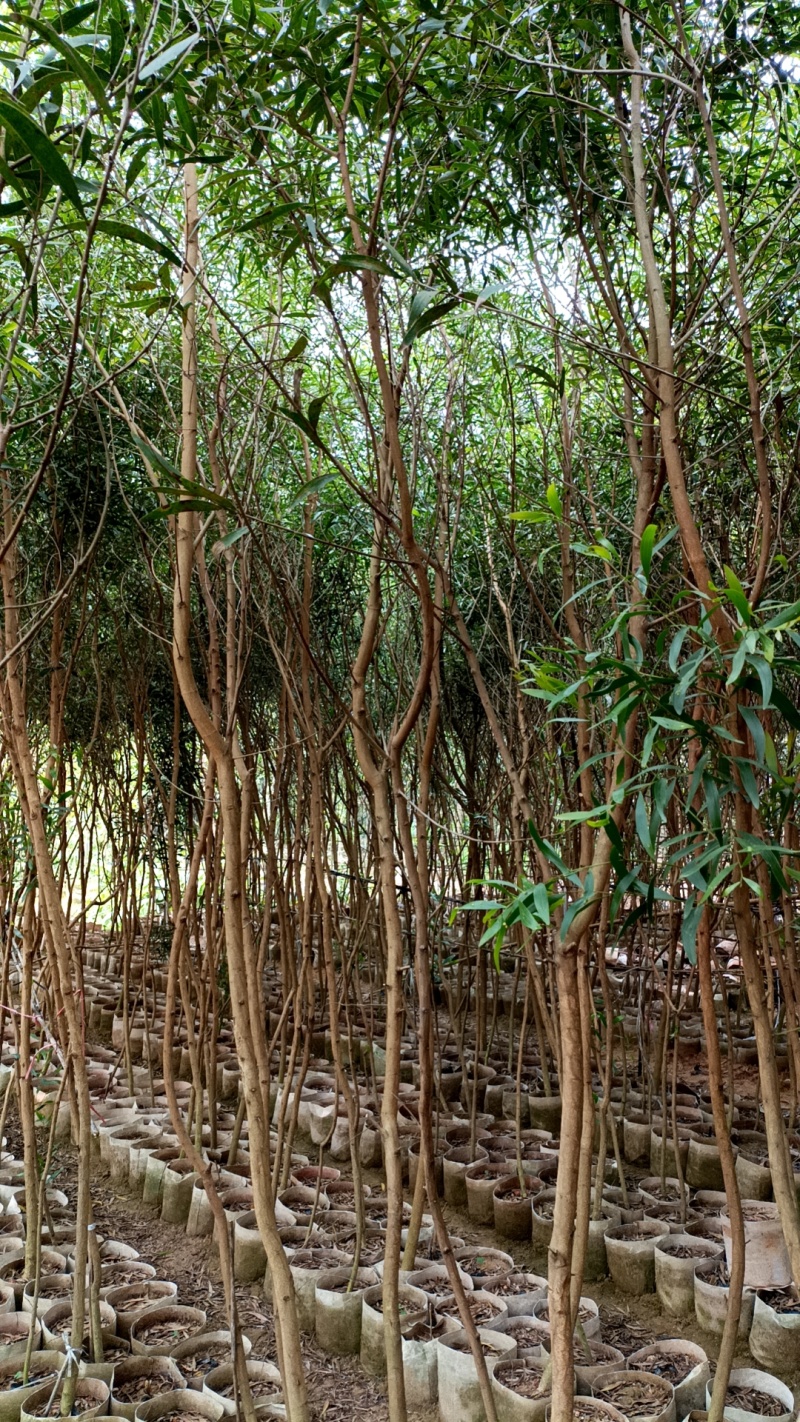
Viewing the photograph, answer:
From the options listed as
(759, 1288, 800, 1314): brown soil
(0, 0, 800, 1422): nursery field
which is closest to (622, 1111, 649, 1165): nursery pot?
(0, 0, 800, 1422): nursery field

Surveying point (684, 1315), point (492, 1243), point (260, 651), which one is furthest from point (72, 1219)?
point (260, 651)

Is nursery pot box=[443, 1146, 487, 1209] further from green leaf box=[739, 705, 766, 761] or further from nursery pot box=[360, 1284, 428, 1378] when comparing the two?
green leaf box=[739, 705, 766, 761]

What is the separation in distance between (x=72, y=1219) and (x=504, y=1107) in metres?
1.78

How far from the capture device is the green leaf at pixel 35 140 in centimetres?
94

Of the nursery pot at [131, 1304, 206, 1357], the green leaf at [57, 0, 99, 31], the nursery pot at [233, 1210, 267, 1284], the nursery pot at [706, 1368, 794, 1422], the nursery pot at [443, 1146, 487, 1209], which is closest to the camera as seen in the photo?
the green leaf at [57, 0, 99, 31]

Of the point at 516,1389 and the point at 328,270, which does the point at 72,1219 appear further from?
the point at 328,270

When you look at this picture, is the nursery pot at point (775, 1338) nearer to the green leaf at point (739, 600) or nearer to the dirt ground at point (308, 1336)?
the dirt ground at point (308, 1336)

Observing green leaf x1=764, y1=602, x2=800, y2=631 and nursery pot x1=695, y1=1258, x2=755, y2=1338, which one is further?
nursery pot x1=695, y1=1258, x2=755, y2=1338

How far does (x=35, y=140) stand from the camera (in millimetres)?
Result: 970

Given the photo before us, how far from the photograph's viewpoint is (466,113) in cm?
202

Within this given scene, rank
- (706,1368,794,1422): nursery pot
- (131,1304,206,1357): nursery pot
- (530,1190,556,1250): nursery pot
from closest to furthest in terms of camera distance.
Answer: (706,1368,794,1422): nursery pot, (131,1304,206,1357): nursery pot, (530,1190,556,1250): nursery pot

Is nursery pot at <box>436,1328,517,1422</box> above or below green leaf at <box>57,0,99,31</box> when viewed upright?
below

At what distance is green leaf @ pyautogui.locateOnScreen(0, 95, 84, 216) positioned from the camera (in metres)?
0.94

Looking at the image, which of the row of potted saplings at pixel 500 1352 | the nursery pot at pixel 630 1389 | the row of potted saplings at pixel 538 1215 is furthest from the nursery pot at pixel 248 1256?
the nursery pot at pixel 630 1389
